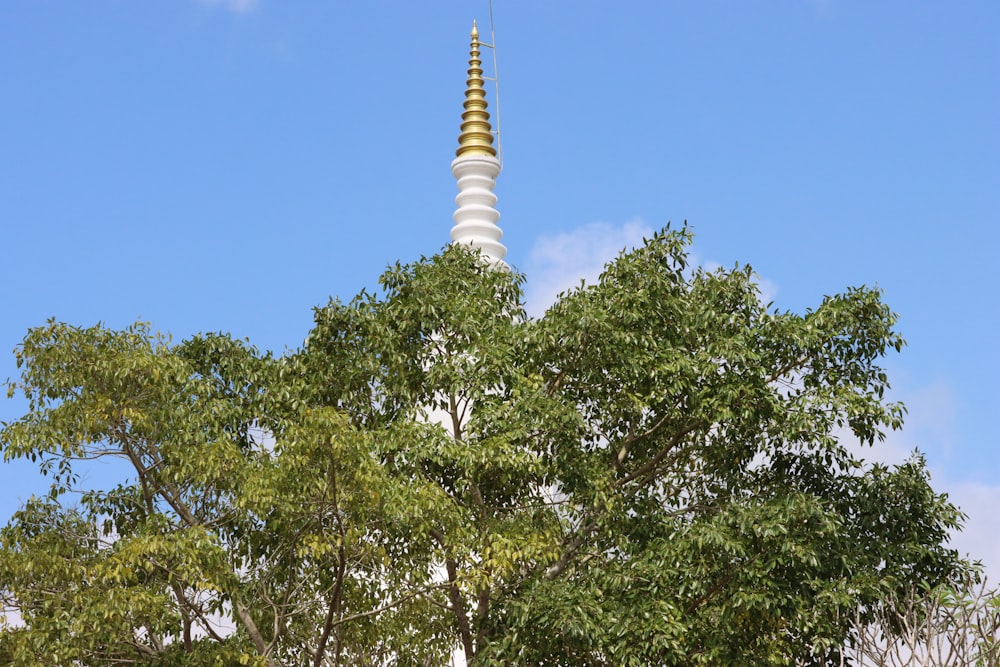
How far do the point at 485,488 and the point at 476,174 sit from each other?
18.4 ft

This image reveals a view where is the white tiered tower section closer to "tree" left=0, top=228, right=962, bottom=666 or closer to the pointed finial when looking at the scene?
the pointed finial

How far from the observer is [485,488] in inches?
490

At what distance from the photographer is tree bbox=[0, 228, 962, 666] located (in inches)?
434

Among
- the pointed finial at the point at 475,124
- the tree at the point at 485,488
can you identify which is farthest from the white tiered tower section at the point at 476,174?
the tree at the point at 485,488

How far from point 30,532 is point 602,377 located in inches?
191

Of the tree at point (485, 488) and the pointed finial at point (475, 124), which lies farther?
the pointed finial at point (475, 124)

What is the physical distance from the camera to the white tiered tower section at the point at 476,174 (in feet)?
54.3

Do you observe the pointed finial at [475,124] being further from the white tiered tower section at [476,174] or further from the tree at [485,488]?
the tree at [485,488]

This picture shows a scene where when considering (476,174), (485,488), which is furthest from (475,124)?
(485,488)

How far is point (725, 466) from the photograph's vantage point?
12.8 metres

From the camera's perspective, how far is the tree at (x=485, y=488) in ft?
36.2

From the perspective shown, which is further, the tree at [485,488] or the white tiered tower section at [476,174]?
the white tiered tower section at [476,174]

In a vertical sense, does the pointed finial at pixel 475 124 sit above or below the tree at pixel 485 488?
above

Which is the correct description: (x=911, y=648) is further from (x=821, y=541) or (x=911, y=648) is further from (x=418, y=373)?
(x=418, y=373)
